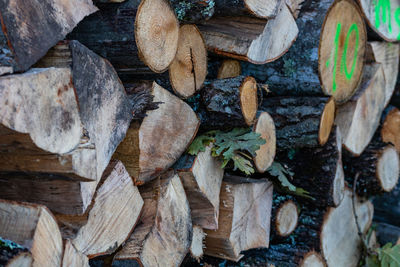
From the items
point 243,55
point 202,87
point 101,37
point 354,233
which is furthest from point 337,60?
point 101,37

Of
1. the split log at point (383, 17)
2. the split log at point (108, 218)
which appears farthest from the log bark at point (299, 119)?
the split log at point (108, 218)

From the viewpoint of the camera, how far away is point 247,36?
2373 millimetres

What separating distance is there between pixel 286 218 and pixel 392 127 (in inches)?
54.7

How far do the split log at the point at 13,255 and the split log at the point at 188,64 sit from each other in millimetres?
977

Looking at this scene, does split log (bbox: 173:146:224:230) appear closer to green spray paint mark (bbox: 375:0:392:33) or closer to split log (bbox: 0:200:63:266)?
split log (bbox: 0:200:63:266)

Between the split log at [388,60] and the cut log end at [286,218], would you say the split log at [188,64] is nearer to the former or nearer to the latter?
the cut log end at [286,218]

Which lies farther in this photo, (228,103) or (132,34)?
(228,103)

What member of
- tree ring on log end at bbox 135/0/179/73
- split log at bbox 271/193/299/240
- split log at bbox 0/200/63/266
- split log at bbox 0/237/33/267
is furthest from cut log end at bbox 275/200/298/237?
split log at bbox 0/237/33/267

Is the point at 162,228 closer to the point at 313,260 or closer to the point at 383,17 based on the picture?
the point at 313,260

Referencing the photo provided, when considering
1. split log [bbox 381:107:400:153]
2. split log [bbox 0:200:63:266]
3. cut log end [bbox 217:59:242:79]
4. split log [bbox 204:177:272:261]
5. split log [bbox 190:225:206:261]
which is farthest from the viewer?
split log [bbox 381:107:400:153]

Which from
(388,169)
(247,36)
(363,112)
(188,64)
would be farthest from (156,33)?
(388,169)

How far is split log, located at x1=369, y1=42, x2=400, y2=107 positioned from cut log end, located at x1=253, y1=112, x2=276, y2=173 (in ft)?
4.16

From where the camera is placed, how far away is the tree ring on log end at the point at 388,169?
10.8 feet

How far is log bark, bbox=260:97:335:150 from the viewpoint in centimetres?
262
